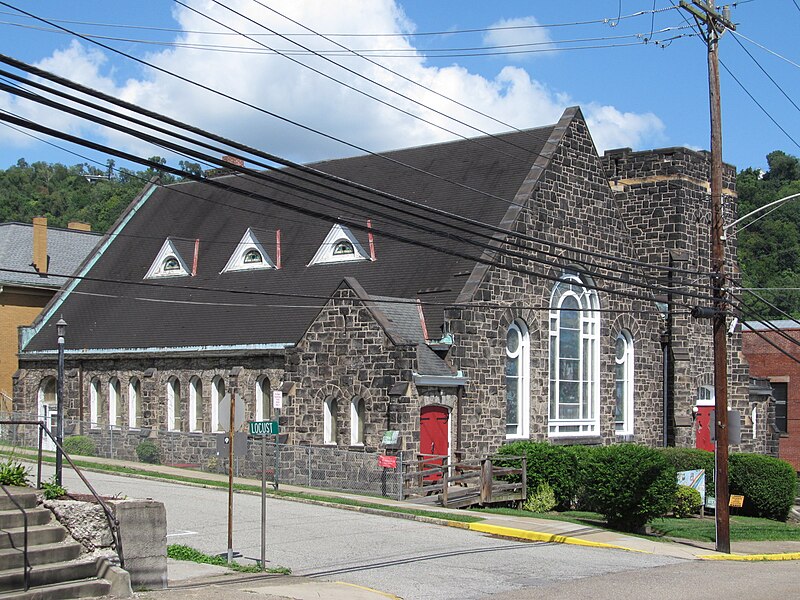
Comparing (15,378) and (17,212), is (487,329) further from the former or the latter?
(17,212)

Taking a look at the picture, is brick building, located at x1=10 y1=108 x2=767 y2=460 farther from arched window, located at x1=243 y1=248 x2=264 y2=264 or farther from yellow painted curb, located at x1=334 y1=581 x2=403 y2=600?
yellow painted curb, located at x1=334 y1=581 x2=403 y2=600

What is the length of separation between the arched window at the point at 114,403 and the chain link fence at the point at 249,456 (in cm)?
60

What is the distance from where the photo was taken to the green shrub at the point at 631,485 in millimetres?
23672

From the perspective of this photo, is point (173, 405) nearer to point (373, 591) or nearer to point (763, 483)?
point (763, 483)

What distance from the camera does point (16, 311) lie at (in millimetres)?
45656

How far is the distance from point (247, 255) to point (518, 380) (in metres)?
12.0

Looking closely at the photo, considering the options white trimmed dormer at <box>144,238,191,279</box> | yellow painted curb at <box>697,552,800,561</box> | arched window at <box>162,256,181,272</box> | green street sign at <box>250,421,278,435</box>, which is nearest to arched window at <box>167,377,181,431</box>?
white trimmed dormer at <box>144,238,191,279</box>

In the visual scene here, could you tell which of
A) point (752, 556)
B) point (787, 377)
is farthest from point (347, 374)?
point (787, 377)

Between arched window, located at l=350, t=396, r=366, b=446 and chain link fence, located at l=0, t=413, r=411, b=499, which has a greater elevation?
arched window, located at l=350, t=396, r=366, b=446

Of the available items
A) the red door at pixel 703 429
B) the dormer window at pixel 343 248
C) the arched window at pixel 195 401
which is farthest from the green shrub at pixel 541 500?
the arched window at pixel 195 401

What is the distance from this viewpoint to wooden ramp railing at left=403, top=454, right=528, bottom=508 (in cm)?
2650

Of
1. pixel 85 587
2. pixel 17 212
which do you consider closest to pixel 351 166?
pixel 85 587

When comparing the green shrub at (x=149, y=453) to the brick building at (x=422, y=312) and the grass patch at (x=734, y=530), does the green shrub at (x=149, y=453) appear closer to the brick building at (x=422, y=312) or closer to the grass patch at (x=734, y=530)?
the brick building at (x=422, y=312)

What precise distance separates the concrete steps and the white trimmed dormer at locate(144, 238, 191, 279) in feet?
87.5
